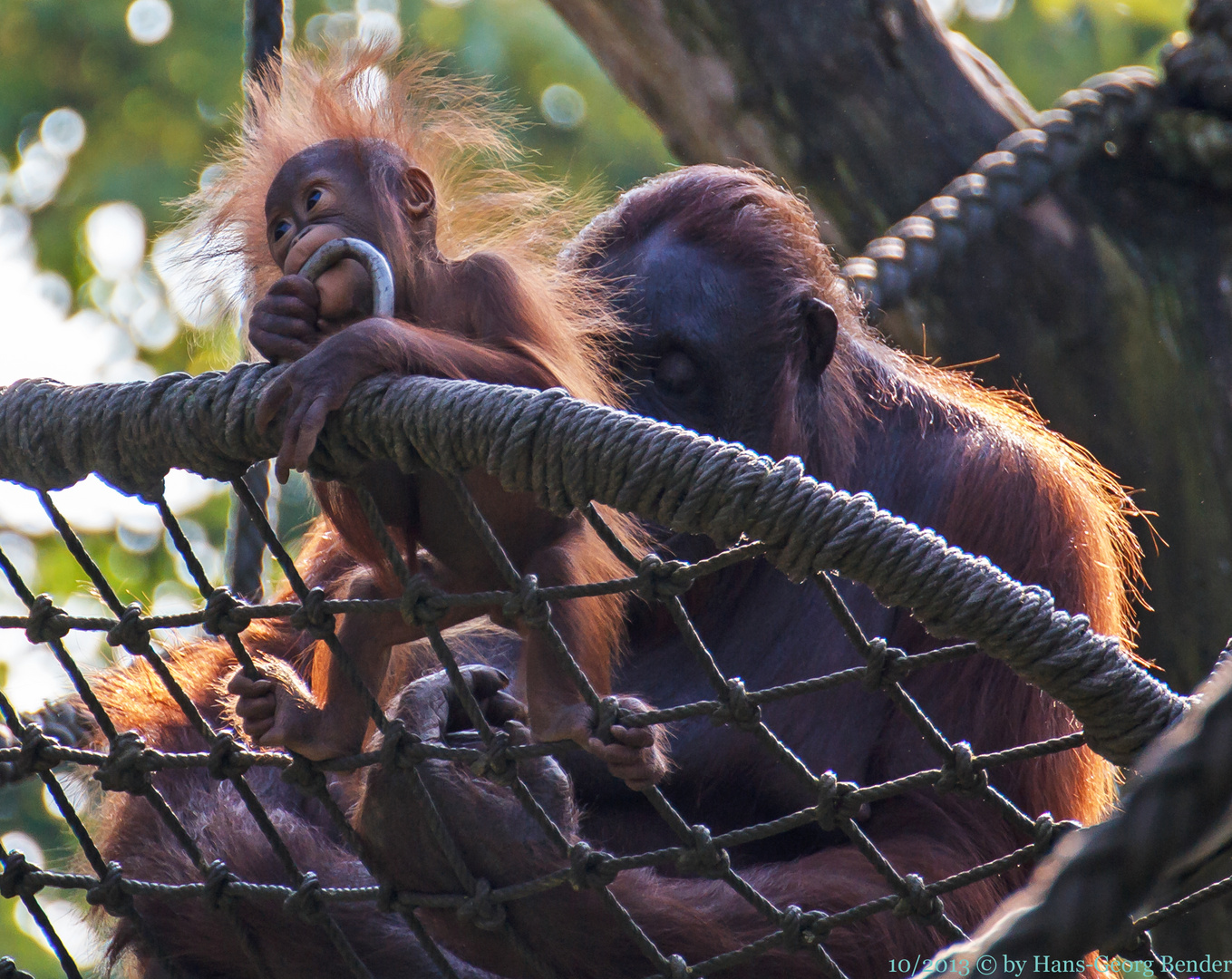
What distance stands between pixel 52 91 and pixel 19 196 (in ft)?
1.71

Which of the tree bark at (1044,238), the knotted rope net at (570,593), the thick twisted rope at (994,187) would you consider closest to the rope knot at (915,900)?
the knotted rope net at (570,593)

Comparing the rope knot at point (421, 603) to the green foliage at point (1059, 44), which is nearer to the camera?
the rope knot at point (421, 603)

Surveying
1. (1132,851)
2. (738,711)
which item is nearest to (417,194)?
(738,711)

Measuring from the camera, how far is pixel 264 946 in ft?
5.39

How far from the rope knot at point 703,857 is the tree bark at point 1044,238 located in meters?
1.52

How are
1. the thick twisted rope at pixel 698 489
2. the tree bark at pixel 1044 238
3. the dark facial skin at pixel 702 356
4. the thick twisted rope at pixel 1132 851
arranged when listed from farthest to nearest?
the tree bark at pixel 1044 238 < the dark facial skin at pixel 702 356 < the thick twisted rope at pixel 698 489 < the thick twisted rope at pixel 1132 851

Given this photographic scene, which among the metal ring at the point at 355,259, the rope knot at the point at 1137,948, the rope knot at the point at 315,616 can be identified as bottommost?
the rope knot at the point at 1137,948

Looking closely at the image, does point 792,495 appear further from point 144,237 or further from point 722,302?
point 144,237

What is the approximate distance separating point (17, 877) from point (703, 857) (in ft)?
2.37

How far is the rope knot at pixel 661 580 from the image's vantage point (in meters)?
1.15

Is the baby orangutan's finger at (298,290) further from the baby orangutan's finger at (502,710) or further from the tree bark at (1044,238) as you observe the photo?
the tree bark at (1044,238)

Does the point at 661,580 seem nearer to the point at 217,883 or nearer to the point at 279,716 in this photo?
the point at 279,716

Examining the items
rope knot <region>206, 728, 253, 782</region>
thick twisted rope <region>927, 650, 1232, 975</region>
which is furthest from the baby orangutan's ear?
thick twisted rope <region>927, 650, 1232, 975</region>

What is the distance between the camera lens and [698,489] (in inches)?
43.3
